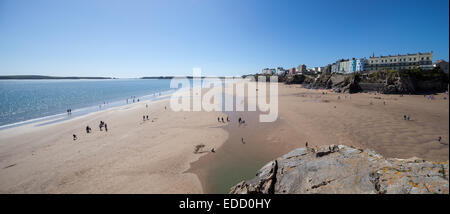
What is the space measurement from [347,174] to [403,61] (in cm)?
9595

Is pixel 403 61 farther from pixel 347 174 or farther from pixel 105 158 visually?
pixel 105 158

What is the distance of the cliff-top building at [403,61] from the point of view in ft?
216

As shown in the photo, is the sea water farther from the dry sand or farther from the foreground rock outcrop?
the foreground rock outcrop

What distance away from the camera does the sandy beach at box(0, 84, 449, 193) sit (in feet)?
38.9

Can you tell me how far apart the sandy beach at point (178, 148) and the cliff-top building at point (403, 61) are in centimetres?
6532

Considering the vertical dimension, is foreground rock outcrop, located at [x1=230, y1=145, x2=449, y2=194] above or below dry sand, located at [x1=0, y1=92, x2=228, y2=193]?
above

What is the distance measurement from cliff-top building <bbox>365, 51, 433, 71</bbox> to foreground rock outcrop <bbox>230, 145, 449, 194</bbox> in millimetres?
82417

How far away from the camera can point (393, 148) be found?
47.4ft
